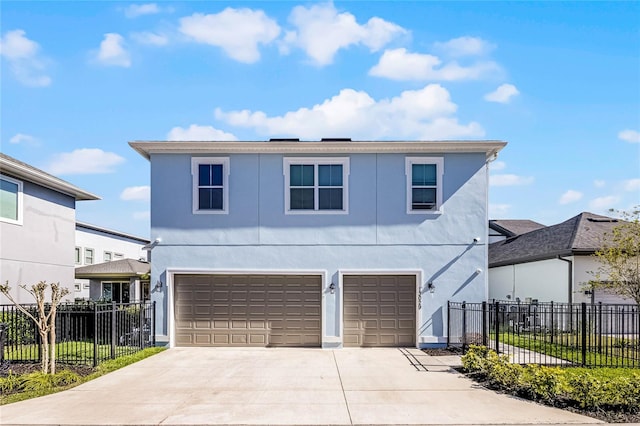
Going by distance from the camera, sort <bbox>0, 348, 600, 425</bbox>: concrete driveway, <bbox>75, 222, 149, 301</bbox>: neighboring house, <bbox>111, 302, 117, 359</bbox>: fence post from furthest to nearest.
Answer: <bbox>75, 222, 149, 301</bbox>: neighboring house, <bbox>111, 302, 117, 359</bbox>: fence post, <bbox>0, 348, 600, 425</bbox>: concrete driveway

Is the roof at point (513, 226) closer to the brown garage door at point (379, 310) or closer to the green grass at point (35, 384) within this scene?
the brown garage door at point (379, 310)

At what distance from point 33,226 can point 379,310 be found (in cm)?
1164

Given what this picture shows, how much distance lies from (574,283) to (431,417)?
486 inches

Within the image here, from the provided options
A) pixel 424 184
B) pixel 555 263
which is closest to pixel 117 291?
pixel 424 184

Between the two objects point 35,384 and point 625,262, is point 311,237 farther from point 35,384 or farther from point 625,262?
point 625,262

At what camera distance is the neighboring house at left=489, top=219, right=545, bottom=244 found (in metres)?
30.7

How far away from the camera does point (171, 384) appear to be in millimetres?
10375

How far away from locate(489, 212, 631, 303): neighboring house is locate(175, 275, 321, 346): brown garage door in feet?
30.4

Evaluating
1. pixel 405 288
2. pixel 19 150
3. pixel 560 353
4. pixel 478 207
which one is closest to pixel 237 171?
pixel 405 288

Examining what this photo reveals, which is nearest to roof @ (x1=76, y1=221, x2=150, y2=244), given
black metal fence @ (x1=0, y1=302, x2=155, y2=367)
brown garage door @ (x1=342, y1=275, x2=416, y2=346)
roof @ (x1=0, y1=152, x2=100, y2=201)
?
roof @ (x1=0, y1=152, x2=100, y2=201)

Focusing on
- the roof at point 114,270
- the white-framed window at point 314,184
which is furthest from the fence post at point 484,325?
the roof at point 114,270

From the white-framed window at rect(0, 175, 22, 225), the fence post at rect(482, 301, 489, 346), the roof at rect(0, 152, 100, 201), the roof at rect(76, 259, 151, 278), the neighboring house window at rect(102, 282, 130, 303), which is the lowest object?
the neighboring house window at rect(102, 282, 130, 303)

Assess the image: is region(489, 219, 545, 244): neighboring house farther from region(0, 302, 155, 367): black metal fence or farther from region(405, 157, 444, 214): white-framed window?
region(0, 302, 155, 367): black metal fence

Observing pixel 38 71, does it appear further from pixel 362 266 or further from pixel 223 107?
pixel 362 266
